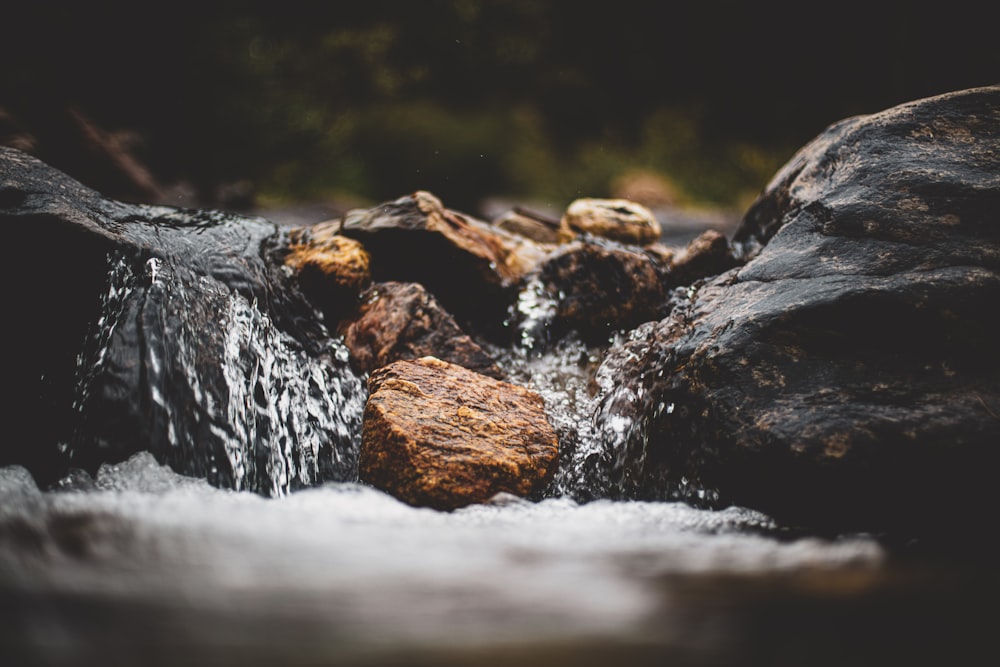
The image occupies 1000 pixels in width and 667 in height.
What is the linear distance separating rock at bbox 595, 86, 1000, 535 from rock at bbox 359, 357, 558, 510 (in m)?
0.32

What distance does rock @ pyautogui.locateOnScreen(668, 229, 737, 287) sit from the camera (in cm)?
314

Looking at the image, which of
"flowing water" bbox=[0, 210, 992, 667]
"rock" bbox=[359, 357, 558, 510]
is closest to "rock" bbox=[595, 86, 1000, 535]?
"flowing water" bbox=[0, 210, 992, 667]

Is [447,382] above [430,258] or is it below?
below

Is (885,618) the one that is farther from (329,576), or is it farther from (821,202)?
(821,202)

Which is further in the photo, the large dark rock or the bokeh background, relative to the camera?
the bokeh background

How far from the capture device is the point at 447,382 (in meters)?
2.37

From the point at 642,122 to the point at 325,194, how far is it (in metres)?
6.67

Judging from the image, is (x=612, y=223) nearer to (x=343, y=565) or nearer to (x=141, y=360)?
(x=141, y=360)

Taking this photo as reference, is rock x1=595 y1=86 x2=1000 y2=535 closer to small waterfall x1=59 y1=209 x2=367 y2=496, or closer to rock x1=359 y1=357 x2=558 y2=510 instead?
rock x1=359 y1=357 x2=558 y2=510

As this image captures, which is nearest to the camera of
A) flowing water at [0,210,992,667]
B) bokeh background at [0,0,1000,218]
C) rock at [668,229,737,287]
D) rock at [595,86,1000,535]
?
flowing water at [0,210,992,667]

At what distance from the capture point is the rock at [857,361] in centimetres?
176

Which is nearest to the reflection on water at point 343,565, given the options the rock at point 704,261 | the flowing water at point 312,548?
the flowing water at point 312,548

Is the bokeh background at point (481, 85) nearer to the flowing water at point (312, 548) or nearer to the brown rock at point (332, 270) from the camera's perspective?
the brown rock at point (332, 270)

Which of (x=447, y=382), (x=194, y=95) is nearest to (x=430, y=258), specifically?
(x=447, y=382)
